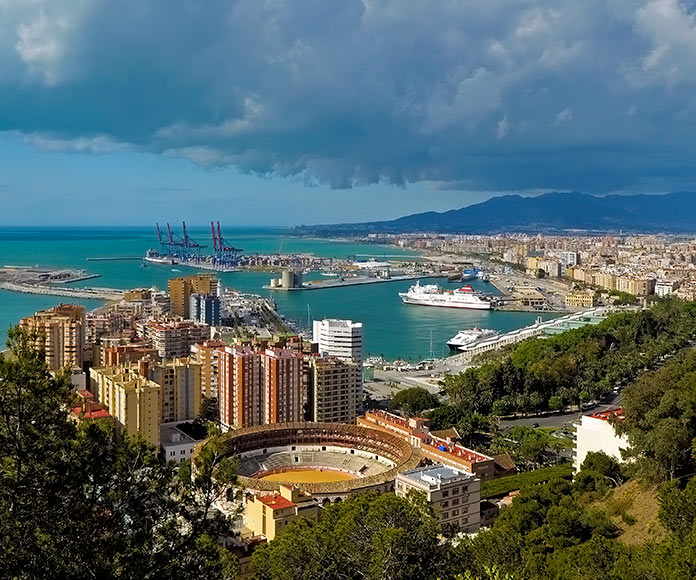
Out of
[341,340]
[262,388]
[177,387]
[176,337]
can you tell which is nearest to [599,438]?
[262,388]

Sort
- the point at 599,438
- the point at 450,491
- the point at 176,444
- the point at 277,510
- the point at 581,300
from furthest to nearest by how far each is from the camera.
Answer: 1. the point at 581,300
2. the point at 176,444
3. the point at 599,438
4. the point at 450,491
5. the point at 277,510

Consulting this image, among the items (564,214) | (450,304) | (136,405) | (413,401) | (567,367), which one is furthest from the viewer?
(564,214)

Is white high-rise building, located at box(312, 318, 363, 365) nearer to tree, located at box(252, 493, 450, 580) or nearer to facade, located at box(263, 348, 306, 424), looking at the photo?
facade, located at box(263, 348, 306, 424)

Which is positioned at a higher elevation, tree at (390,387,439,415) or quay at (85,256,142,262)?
quay at (85,256,142,262)

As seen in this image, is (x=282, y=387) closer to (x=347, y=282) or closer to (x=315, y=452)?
(x=315, y=452)

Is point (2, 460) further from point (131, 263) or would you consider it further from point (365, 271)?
point (131, 263)

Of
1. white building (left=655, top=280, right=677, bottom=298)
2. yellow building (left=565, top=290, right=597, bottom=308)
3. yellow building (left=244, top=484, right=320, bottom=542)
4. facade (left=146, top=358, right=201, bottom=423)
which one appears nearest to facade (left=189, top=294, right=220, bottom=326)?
facade (left=146, top=358, right=201, bottom=423)

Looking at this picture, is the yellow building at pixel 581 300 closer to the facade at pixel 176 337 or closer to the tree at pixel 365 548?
the facade at pixel 176 337

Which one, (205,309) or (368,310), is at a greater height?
(205,309)
